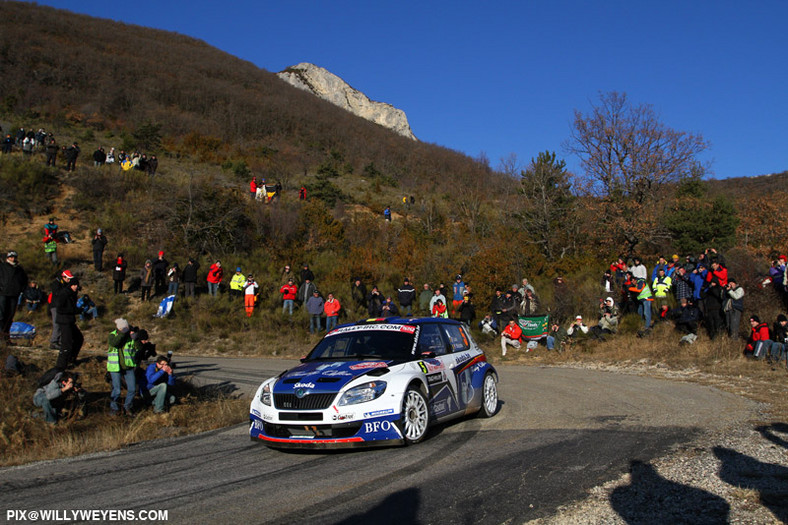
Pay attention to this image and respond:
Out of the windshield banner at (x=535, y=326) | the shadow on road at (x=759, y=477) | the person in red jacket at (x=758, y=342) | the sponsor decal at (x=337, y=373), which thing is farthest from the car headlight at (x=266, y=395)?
the windshield banner at (x=535, y=326)

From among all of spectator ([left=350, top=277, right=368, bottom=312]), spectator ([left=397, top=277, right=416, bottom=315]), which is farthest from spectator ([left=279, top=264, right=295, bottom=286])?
spectator ([left=397, top=277, right=416, bottom=315])

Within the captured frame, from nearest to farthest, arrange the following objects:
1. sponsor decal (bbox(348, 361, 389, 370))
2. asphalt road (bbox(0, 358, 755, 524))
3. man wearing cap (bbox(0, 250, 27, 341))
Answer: asphalt road (bbox(0, 358, 755, 524)), sponsor decal (bbox(348, 361, 389, 370)), man wearing cap (bbox(0, 250, 27, 341))

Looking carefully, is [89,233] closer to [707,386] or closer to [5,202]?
[5,202]

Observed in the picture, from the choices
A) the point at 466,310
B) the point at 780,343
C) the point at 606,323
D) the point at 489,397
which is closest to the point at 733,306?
the point at 780,343

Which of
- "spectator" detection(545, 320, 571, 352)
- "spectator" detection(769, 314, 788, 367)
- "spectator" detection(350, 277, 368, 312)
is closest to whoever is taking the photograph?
"spectator" detection(769, 314, 788, 367)

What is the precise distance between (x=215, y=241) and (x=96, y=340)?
442 inches

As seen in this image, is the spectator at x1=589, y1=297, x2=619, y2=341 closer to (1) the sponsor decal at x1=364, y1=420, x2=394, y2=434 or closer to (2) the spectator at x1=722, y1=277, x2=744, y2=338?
(2) the spectator at x1=722, y1=277, x2=744, y2=338

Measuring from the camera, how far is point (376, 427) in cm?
754

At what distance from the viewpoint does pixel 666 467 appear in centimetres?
643

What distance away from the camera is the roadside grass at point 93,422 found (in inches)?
346

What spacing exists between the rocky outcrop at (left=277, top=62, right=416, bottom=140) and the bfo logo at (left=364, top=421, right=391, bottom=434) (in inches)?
5415

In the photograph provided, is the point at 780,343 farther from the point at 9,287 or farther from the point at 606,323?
the point at 9,287

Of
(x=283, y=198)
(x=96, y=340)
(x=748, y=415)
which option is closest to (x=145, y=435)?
(x=748, y=415)

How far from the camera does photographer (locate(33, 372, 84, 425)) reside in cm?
992
